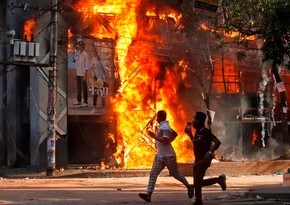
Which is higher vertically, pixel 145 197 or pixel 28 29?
pixel 28 29

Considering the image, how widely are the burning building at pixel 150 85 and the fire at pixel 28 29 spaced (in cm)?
39

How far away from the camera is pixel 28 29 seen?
24.6 meters

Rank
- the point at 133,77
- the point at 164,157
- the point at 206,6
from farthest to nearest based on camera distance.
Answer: the point at 133,77
the point at 206,6
the point at 164,157

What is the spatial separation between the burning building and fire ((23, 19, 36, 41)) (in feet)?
1.30

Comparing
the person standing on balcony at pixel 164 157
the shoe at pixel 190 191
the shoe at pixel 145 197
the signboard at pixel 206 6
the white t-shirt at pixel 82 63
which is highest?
the signboard at pixel 206 6

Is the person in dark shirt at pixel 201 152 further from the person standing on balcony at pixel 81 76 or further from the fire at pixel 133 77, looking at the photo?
the fire at pixel 133 77

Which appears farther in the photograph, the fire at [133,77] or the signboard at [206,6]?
the fire at [133,77]

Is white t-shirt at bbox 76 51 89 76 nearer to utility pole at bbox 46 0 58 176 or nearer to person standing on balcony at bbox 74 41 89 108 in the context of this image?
person standing on balcony at bbox 74 41 89 108

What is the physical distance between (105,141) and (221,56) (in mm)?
7560

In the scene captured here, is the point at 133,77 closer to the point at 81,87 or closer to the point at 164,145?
the point at 81,87

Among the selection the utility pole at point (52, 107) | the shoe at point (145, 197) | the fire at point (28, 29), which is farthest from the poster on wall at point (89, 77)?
the shoe at point (145, 197)

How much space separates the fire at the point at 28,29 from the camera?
2428 centimetres

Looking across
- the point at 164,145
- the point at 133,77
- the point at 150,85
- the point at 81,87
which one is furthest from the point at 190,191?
the point at 150,85

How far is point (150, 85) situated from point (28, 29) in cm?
632
